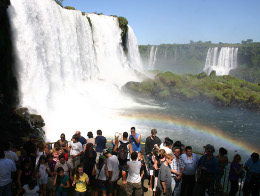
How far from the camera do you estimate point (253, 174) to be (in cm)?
553

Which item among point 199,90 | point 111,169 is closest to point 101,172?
point 111,169

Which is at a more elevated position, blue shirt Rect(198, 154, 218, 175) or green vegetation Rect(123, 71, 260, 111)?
green vegetation Rect(123, 71, 260, 111)

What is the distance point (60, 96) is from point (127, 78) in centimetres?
1611

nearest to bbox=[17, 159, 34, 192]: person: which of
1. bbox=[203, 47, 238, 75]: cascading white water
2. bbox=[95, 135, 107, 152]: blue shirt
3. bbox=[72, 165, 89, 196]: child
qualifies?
bbox=[72, 165, 89, 196]: child

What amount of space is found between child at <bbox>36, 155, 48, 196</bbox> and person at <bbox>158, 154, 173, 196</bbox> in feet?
8.04

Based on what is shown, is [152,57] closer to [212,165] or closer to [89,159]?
[89,159]

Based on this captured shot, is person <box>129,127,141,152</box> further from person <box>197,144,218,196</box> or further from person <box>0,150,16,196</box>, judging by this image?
person <box>0,150,16,196</box>

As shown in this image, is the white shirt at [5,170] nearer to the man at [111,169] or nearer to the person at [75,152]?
the person at [75,152]

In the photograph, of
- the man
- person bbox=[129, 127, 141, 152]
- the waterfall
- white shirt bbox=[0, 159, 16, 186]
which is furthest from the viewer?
the waterfall

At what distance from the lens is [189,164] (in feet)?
17.6

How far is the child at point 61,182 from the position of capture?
512cm

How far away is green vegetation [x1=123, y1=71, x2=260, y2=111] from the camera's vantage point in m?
29.7

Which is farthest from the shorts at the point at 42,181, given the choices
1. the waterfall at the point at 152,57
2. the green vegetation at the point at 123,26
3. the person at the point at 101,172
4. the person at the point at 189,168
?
the waterfall at the point at 152,57

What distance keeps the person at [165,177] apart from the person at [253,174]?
6.48ft
